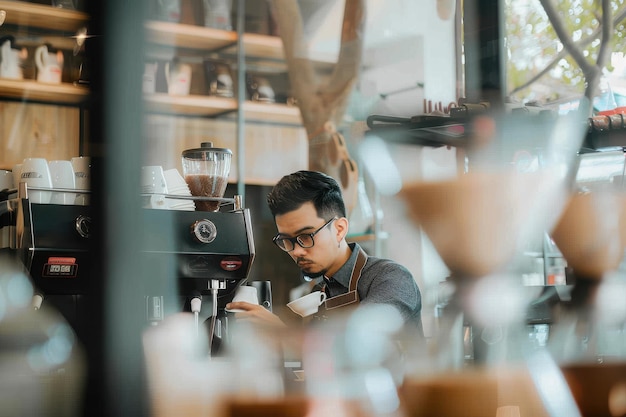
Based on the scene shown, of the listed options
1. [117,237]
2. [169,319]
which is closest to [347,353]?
[169,319]

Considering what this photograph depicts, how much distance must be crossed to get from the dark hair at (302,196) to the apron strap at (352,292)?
108 millimetres

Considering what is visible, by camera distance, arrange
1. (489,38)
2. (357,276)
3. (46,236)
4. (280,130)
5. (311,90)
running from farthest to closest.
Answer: (357,276) → (46,236) → (280,130) → (311,90) → (489,38)

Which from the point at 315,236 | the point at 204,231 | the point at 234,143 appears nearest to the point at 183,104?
the point at 234,143

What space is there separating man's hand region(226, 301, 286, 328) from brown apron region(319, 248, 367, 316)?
0.34 ft

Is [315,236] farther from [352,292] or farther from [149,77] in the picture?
[149,77]

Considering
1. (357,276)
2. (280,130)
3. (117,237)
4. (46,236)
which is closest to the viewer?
(117,237)

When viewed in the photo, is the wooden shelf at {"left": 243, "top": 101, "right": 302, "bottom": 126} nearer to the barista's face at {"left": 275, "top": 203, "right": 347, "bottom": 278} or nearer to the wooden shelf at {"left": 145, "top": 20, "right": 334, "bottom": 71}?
the wooden shelf at {"left": 145, "top": 20, "right": 334, "bottom": 71}

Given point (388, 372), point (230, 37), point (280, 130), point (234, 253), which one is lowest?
point (388, 372)

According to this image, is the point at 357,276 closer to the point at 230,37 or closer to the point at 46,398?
the point at 230,37

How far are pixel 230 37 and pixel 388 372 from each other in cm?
50

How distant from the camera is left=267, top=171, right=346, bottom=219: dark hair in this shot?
130 centimetres

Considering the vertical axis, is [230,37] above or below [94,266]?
above

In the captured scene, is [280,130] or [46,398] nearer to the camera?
[46,398]

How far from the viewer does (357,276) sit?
1515mm
